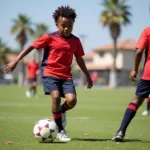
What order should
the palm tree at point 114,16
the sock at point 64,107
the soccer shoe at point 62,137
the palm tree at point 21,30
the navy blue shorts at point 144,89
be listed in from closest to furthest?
1. the navy blue shorts at point 144,89
2. the soccer shoe at point 62,137
3. the sock at point 64,107
4. the palm tree at point 114,16
5. the palm tree at point 21,30

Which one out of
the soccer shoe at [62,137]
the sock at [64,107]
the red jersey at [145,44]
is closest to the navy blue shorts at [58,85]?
the sock at [64,107]

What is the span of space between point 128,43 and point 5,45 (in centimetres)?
2558

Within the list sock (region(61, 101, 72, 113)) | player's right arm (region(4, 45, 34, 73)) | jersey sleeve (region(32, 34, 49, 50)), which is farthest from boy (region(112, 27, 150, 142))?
player's right arm (region(4, 45, 34, 73))

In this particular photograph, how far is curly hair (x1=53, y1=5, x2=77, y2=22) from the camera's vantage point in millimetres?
7748

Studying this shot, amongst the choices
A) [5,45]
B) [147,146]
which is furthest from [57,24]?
[5,45]

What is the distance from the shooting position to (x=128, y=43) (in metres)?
91.9

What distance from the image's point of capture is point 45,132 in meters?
7.26

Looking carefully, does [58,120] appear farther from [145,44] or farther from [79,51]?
[145,44]

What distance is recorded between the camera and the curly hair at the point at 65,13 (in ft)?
25.4

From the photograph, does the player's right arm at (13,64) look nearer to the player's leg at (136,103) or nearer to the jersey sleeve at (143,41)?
the jersey sleeve at (143,41)

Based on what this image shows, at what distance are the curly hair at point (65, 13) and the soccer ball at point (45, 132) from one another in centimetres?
188

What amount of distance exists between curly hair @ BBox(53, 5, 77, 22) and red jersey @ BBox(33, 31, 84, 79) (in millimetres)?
314

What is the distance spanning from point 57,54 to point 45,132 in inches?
54.4

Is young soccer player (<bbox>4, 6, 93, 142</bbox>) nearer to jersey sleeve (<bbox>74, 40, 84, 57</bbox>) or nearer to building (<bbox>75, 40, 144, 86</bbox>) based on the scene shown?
jersey sleeve (<bbox>74, 40, 84, 57</bbox>)
